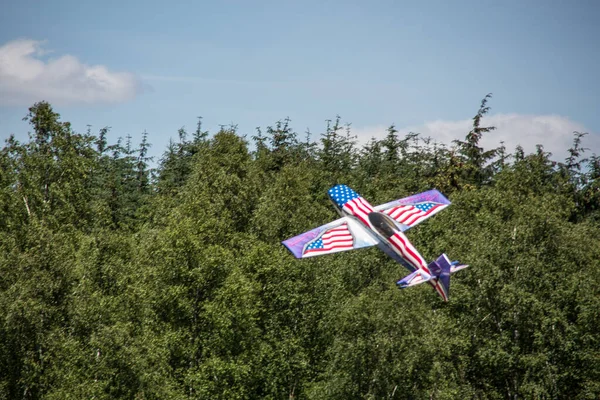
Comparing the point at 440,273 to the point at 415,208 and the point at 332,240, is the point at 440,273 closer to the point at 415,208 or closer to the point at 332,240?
the point at 332,240

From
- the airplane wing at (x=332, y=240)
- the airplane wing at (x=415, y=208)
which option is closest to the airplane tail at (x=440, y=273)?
the airplane wing at (x=332, y=240)

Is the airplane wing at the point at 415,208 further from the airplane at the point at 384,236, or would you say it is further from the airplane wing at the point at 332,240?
the airplane wing at the point at 332,240

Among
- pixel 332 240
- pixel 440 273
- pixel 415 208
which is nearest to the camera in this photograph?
pixel 440 273

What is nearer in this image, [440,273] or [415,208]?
[440,273]

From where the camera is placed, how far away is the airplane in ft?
97.5

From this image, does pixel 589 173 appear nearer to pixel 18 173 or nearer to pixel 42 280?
pixel 18 173

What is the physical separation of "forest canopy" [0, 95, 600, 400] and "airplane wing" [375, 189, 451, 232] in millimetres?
3512

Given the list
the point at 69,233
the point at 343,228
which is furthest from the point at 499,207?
the point at 69,233

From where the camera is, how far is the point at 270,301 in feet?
129

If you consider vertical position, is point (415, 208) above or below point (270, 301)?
above

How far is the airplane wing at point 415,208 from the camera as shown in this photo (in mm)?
36156

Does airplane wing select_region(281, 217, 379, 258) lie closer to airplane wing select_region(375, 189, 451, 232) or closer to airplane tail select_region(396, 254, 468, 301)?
airplane wing select_region(375, 189, 451, 232)

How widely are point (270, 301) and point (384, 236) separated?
944 centimetres

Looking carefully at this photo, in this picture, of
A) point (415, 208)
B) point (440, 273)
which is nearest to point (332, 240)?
point (440, 273)
